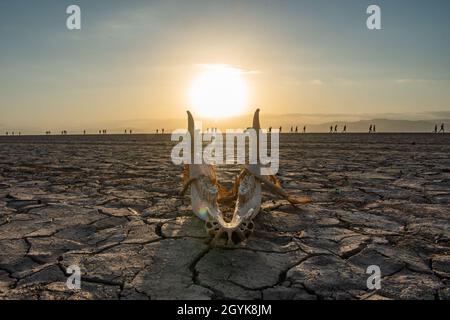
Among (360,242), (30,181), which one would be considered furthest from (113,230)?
(30,181)

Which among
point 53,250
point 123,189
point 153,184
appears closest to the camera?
point 53,250

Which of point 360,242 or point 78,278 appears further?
point 360,242

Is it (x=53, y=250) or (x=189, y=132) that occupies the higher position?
(x=189, y=132)

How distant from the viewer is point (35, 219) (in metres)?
3.54
